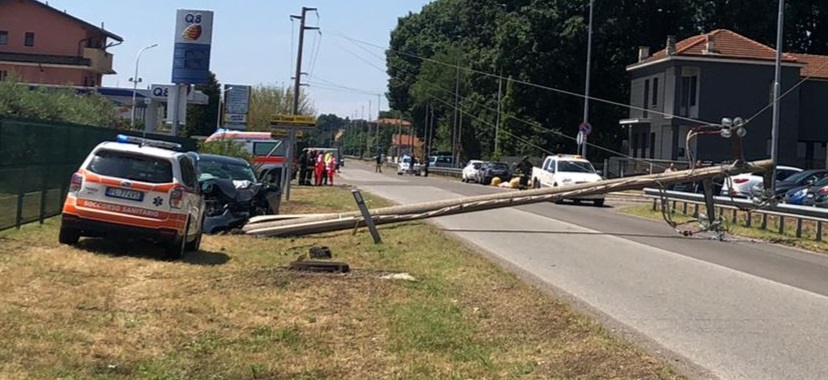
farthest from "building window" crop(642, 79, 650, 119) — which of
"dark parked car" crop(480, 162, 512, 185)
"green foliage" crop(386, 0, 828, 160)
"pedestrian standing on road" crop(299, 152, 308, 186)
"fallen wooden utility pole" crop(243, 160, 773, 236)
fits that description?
"fallen wooden utility pole" crop(243, 160, 773, 236)

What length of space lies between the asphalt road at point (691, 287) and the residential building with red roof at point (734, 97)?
102 feet

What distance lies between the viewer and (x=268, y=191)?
874 inches

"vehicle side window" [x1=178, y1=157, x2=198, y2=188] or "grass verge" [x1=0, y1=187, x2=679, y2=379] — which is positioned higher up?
"vehicle side window" [x1=178, y1=157, x2=198, y2=188]

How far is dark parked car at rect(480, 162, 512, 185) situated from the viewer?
59750 millimetres

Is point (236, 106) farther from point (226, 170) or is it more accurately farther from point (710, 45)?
point (226, 170)

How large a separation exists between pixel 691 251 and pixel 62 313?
12526 millimetres

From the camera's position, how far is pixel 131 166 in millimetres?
14078

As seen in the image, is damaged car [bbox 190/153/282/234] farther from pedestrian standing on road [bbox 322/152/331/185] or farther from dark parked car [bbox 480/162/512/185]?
dark parked car [bbox 480/162/512/185]

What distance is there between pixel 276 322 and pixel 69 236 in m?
6.27

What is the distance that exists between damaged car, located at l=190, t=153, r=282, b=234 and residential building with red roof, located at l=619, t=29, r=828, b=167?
34934mm

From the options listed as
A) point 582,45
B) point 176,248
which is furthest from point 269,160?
point 582,45

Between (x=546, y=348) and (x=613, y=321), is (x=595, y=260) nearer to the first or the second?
(x=613, y=321)

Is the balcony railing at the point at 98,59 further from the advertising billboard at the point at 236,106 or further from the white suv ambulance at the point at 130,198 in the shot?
the white suv ambulance at the point at 130,198

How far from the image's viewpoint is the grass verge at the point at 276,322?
740cm
